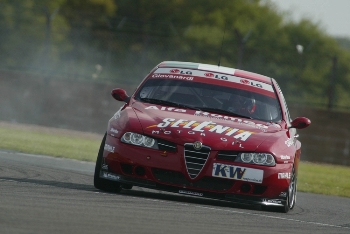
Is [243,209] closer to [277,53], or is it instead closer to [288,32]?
[277,53]

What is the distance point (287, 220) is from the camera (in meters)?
8.18

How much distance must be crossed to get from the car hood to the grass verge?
4.29 m

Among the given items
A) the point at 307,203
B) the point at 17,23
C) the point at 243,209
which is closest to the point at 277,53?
the point at 17,23

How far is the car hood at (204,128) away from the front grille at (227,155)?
4 centimetres

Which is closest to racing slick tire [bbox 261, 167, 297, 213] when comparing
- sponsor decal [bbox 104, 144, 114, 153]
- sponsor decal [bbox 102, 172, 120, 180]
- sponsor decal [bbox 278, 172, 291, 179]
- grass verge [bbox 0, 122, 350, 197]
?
sponsor decal [bbox 278, 172, 291, 179]

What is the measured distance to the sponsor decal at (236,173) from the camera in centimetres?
850

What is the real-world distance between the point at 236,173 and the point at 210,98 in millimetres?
1533

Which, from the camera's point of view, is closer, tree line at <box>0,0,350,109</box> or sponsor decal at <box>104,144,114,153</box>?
sponsor decal at <box>104,144,114,153</box>

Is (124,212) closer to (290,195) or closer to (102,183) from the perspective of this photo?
(102,183)

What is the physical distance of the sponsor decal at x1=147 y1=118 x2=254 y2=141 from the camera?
8.59 m

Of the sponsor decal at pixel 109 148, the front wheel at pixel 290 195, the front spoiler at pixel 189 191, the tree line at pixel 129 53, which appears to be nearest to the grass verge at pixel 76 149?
the tree line at pixel 129 53

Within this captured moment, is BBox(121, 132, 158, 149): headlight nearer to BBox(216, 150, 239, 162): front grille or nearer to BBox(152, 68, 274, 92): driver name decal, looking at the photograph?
BBox(216, 150, 239, 162): front grille

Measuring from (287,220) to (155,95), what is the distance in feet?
7.75

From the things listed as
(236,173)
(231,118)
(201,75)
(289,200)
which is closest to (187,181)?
(236,173)
